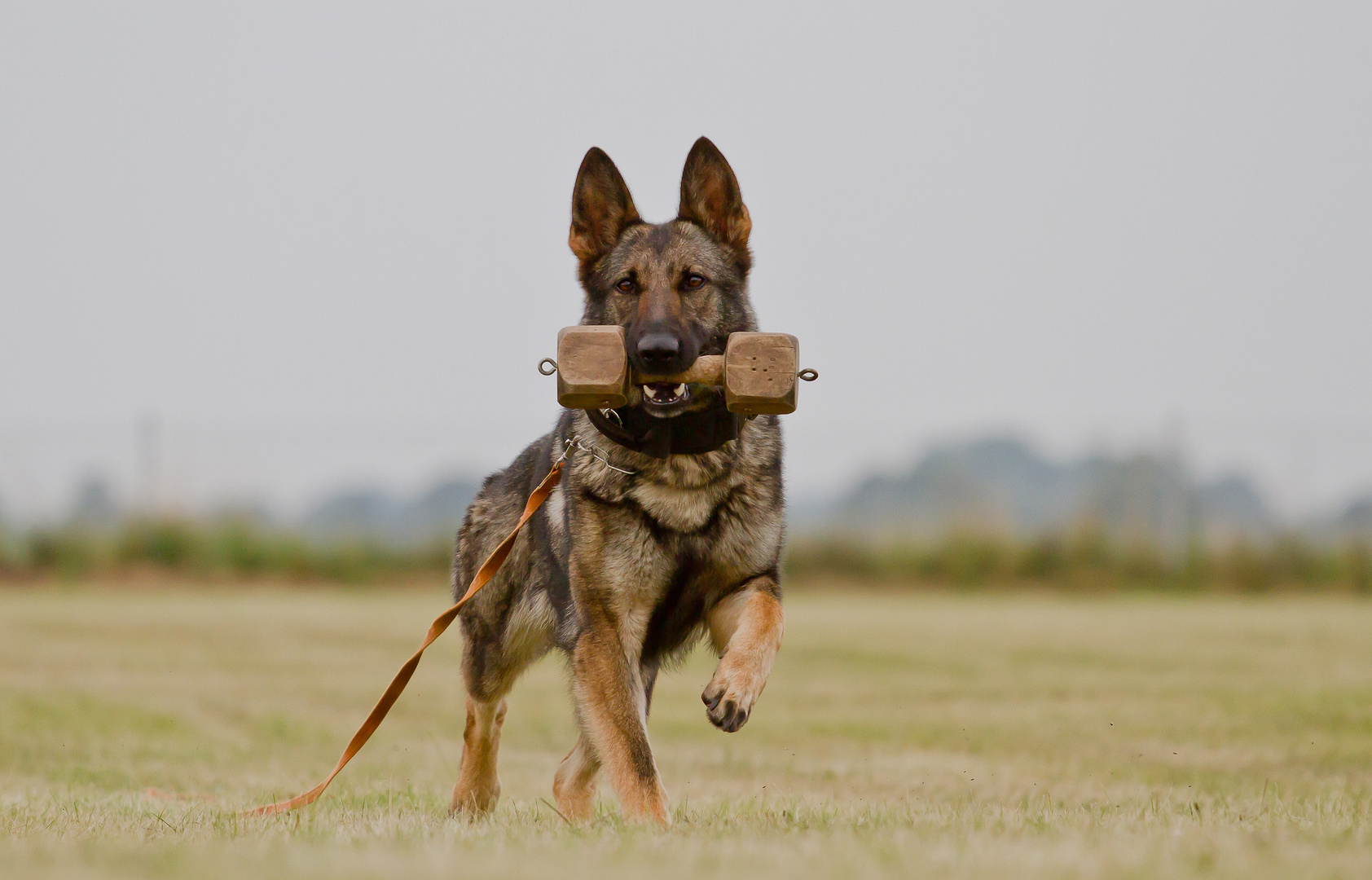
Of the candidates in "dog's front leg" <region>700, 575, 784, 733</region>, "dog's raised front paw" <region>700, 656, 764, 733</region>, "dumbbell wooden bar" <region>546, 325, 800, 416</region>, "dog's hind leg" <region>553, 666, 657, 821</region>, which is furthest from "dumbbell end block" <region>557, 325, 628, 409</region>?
"dog's hind leg" <region>553, 666, 657, 821</region>

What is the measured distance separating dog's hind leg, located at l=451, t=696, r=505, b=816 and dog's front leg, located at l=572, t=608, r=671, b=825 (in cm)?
118

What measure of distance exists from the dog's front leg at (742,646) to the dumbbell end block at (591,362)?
33.1 inches

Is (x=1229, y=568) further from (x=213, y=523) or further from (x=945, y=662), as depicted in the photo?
(x=213, y=523)

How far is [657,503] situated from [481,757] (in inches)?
66.5

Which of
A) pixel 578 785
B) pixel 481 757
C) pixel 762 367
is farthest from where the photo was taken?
pixel 481 757

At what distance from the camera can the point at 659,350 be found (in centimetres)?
427

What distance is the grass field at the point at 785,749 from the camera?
9.56ft

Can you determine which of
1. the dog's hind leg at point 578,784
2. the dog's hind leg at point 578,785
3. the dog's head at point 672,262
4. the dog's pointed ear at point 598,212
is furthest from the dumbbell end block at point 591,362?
the dog's hind leg at point 578,785

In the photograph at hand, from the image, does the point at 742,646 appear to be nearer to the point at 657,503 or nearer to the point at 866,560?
the point at 657,503

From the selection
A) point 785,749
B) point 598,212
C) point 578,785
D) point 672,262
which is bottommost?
point 785,749

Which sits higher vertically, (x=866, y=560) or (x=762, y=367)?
(x=762, y=367)

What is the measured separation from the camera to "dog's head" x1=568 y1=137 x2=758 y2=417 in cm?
446

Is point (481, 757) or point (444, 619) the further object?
point (481, 757)

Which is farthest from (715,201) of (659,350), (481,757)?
(481,757)
